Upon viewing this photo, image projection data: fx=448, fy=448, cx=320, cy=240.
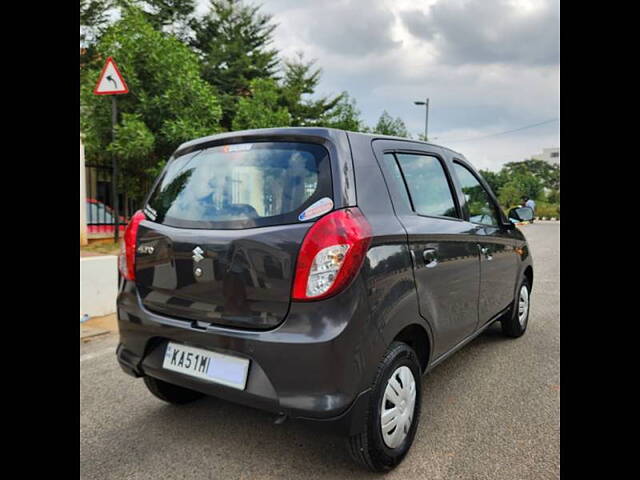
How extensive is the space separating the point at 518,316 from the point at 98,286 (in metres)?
4.42

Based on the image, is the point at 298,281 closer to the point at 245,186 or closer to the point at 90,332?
the point at 245,186

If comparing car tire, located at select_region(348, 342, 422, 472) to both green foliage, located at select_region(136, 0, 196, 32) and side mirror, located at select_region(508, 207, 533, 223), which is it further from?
green foliage, located at select_region(136, 0, 196, 32)

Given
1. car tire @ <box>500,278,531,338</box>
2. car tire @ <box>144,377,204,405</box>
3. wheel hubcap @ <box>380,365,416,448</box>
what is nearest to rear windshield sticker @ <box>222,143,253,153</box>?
wheel hubcap @ <box>380,365,416,448</box>

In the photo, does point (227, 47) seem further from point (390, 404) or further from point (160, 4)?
point (390, 404)

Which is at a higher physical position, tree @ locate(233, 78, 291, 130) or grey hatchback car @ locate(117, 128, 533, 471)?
tree @ locate(233, 78, 291, 130)

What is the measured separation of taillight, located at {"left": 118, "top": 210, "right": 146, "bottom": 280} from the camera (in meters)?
2.39

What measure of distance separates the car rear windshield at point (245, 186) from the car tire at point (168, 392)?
40.7 inches

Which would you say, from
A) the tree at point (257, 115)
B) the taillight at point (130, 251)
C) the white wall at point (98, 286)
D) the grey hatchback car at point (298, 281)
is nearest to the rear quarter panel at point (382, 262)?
the grey hatchback car at point (298, 281)

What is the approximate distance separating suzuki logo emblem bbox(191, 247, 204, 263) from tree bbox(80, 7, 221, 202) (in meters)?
6.88

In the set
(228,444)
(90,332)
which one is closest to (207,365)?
(228,444)

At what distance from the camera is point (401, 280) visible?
2.13 m

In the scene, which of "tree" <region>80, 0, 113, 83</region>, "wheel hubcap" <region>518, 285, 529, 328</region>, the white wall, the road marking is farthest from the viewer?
"tree" <region>80, 0, 113, 83</region>
